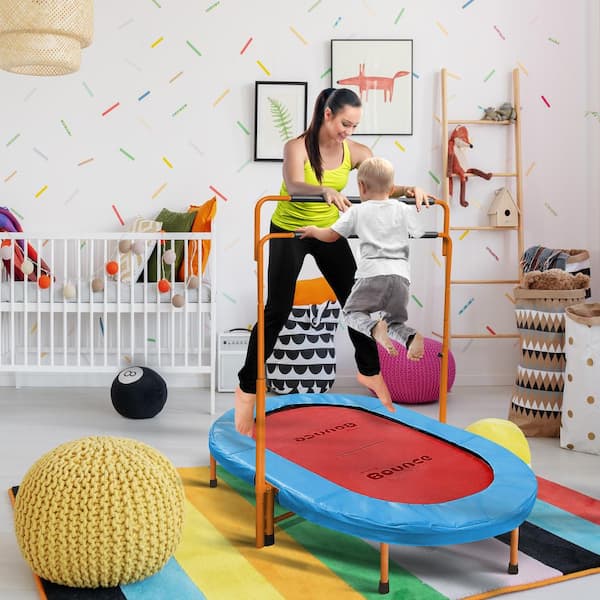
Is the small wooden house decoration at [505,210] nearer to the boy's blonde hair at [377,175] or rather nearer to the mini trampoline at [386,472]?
the mini trampoline at [386,472]

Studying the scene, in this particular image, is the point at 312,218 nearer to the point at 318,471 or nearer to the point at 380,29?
the point at 318,471

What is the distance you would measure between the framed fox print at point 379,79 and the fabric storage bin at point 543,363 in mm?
1426

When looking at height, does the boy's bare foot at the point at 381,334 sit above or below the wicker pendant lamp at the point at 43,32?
below

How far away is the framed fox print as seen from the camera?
4.48 m

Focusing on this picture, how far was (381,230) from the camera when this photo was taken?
2244mm

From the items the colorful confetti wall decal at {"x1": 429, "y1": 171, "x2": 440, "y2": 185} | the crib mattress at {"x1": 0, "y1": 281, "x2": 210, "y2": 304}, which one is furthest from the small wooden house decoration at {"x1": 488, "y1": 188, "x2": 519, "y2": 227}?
the crib mattress at {"x1": 0, "y1": 281, "x2": 210, "y2": 304}

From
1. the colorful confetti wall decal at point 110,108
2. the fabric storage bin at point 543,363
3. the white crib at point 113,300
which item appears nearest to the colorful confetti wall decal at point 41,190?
the white crib at point 113,300

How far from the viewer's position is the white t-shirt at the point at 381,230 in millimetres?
2234

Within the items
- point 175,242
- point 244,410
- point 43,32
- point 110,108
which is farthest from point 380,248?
point 110,108

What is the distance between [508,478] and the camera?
2.29m

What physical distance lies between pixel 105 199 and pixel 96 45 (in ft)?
2.72

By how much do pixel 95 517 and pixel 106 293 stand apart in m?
2.16

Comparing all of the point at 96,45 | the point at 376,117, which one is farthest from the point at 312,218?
the point at 96,45

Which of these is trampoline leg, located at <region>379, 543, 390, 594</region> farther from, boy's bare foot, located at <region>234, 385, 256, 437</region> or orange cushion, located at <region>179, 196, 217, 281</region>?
orange cushion, located at <region>179, 196, 217, 281</region>
